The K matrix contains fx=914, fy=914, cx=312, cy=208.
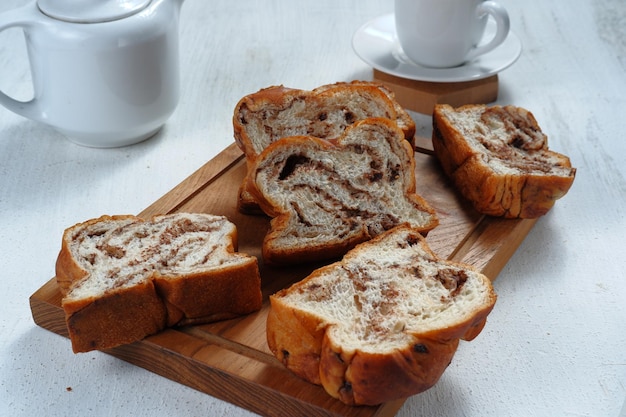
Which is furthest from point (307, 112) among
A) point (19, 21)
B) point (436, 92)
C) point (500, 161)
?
point (19, 21)

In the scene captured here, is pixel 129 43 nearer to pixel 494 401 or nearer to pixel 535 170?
pixel 535 170

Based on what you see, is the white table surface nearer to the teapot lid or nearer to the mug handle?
the mug handle

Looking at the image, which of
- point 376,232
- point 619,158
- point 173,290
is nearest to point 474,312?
point 376,232

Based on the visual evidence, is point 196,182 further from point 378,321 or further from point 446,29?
point 446,29

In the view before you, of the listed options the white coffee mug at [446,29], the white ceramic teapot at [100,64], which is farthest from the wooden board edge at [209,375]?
the white coffee mug at [446,29]

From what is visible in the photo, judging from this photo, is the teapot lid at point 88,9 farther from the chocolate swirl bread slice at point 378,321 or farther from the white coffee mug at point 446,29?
the chocolate swirl bread slice at point 378,321
